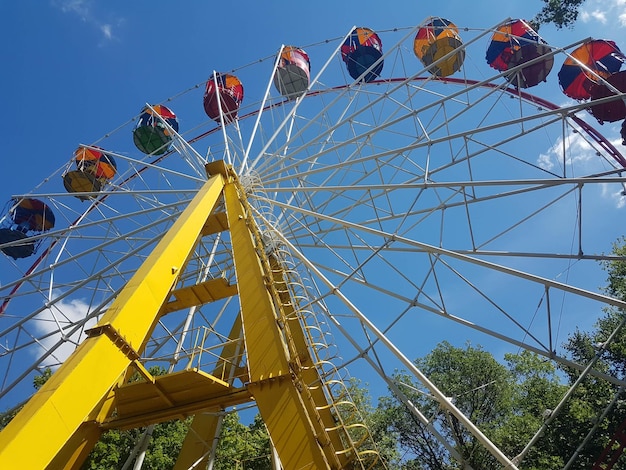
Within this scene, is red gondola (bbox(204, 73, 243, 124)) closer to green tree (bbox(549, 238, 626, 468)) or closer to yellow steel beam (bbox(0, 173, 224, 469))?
yellow steel beam (bbox(0, 173, 224, 469))

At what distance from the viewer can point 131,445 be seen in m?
18.6

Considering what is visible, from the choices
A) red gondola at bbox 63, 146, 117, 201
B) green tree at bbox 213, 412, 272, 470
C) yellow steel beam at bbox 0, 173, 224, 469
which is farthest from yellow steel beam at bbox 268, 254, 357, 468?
green tree at bbox 213, 412, 272, 470

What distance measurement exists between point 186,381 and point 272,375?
1.21 meters

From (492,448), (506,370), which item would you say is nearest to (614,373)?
(506,370)

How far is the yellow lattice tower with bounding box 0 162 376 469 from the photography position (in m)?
3.74

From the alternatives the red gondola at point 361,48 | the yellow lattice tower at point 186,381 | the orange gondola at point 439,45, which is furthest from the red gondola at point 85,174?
the orange gondola at point 439,45

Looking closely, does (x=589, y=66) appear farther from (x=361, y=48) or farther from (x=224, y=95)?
(x=224, y=95)

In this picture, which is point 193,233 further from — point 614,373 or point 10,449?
point 614,373

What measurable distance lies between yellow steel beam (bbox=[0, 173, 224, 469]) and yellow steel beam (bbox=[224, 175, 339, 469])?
153cm

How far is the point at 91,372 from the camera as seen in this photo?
4.12 m

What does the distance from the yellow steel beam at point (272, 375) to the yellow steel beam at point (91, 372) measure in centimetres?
153

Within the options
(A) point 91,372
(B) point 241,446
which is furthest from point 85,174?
(A) point 91,372

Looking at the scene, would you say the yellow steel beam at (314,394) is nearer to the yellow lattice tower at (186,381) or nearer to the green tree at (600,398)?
the yellow lattice tower at (186,381)

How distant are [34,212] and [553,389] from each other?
23977mm
